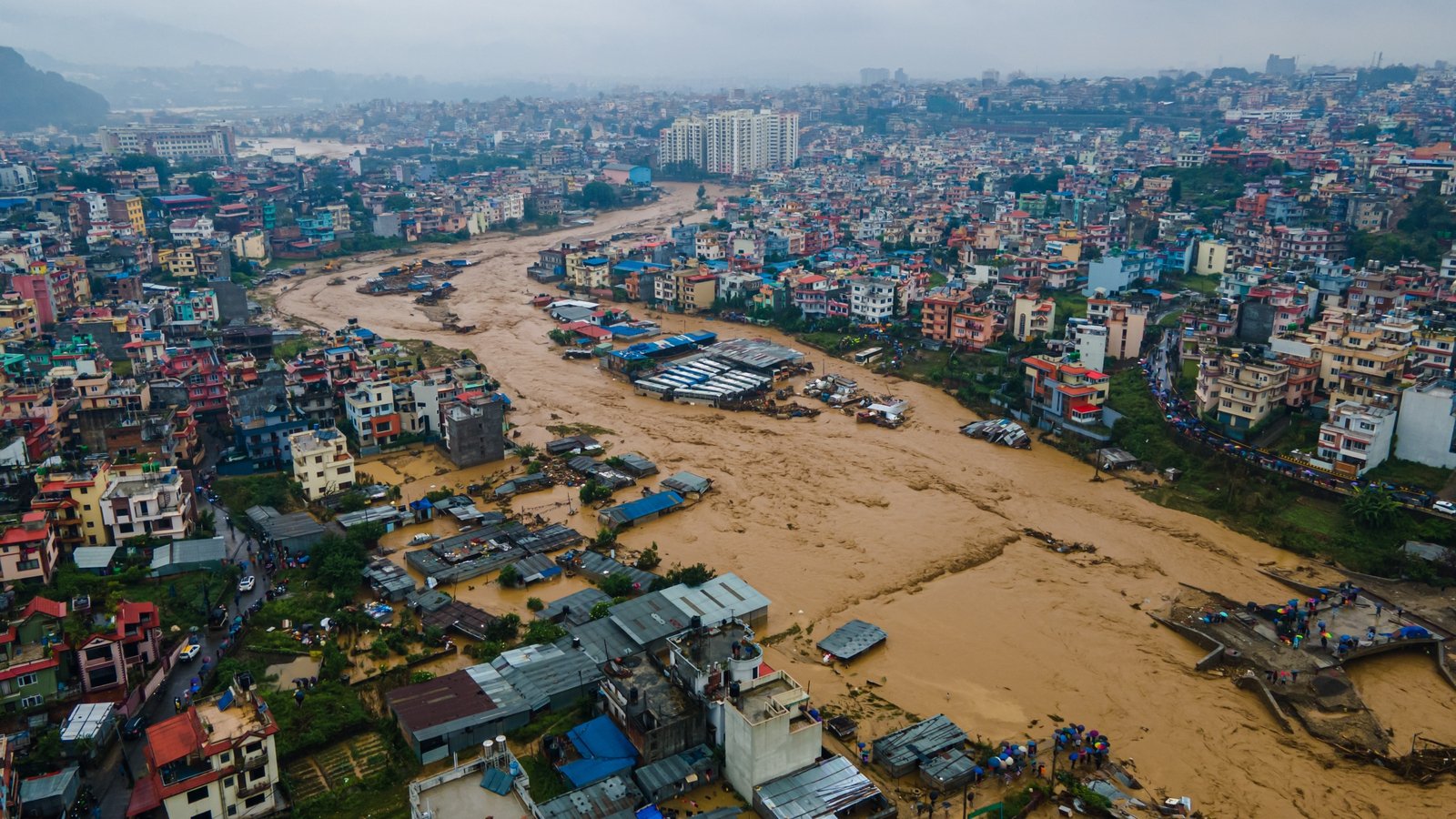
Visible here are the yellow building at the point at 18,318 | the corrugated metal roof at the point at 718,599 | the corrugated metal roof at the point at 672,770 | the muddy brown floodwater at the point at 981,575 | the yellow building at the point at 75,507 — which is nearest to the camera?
the corrugated metal roof at the point at 672,770

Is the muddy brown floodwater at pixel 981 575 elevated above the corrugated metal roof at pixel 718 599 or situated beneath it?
situated beneath

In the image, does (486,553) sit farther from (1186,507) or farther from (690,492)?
(1186,507)

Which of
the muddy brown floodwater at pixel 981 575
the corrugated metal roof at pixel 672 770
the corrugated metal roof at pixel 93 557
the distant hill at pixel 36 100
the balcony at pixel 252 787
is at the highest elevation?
the distant hill at pixel 36 100

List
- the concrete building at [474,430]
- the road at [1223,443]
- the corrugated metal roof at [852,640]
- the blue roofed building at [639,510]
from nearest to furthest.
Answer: the corrugated metal roof at [852,640] < the road at [1223,443] < the blue roofed building at [639,510] < the concrete building at [474,430]

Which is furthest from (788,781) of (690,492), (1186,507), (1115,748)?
(1186,507)

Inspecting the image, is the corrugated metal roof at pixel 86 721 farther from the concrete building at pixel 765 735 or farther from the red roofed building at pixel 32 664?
the concrete building at pixel 765 735

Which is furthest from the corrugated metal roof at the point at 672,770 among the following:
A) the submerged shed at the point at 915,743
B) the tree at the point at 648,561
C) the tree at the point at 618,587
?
the tree at the point at 648,561

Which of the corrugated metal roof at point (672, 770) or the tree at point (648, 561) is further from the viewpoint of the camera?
the tree at point (648, 561)

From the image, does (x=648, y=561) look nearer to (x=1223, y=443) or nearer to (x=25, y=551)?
(x=25, y=551)
